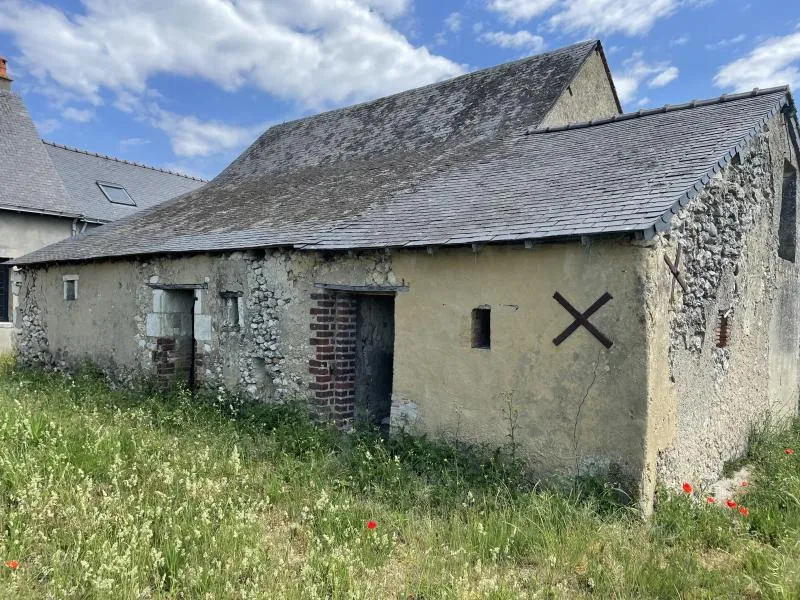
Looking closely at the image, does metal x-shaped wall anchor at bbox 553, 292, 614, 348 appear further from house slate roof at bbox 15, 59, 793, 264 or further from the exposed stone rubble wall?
the exposed stone rubble wall

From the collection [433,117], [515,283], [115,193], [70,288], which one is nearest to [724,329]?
[515,283]

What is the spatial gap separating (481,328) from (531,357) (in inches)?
26.3

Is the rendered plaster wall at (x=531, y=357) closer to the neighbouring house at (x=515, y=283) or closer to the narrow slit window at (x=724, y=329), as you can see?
the neighbouring house at (x=515, y=283)

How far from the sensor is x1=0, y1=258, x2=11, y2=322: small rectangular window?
47.0 ft

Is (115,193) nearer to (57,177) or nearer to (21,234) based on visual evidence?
(57,177)

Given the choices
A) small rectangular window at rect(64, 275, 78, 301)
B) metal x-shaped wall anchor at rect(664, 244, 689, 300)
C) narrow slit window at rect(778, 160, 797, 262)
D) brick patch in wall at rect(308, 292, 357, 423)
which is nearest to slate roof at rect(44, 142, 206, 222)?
small rectangular window at rect(64, 275, 78, 301)

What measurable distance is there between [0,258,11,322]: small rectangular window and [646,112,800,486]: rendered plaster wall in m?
15.3

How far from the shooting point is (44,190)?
15.2 metres

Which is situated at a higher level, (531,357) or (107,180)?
(107,180)

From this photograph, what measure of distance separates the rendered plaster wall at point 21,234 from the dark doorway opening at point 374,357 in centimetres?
1078

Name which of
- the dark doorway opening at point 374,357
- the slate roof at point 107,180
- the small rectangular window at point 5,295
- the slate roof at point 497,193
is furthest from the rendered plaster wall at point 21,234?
the dark doorway opening at point 374,357

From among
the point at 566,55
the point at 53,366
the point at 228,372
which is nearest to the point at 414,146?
the point at 566,55

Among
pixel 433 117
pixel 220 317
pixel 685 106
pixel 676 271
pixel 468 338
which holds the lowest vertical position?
pixel 468 338

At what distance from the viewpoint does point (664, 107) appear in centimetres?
757
